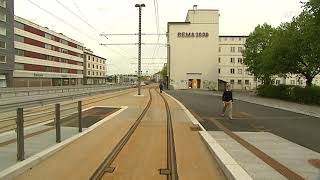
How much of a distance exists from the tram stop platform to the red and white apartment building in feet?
213

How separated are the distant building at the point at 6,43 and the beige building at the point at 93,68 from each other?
6615 cm

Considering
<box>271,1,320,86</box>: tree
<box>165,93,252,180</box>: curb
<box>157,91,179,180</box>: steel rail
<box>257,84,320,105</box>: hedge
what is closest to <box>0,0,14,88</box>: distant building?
<box>257,84,320,105</box>: hedge

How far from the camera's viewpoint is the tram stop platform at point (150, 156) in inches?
316

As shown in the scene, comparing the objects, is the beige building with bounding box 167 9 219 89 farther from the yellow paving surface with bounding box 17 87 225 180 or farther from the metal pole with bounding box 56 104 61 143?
the metal pole with bounding box 56 104 61 143

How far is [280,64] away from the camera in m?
46.4

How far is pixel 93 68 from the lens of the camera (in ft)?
492

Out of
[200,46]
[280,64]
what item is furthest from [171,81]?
[280,64]

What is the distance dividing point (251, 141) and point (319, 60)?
27.7 m

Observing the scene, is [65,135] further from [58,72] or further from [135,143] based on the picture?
[58,72]

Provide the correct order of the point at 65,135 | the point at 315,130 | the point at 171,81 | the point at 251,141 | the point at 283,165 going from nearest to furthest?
the point at 283,165, the point at 251,141, the point at 65,135, the point at 315,130, the point at 171,81

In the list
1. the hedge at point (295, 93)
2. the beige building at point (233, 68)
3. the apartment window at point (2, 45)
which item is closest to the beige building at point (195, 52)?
the beige building at point (233, 68)

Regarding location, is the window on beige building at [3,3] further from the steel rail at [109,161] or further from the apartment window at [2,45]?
the steel rail at [109,161]

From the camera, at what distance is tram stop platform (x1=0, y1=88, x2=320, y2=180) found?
802 cm

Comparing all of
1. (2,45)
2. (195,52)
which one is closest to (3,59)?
(2,45)
